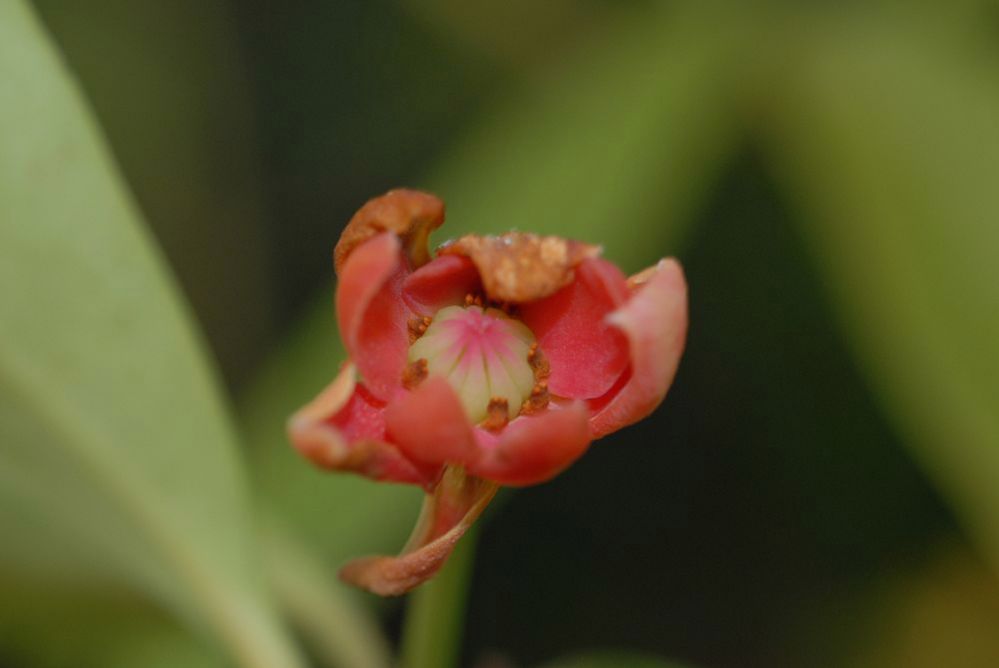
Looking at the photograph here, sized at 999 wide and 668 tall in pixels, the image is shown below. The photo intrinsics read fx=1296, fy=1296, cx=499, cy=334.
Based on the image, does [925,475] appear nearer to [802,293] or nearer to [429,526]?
[802,293]

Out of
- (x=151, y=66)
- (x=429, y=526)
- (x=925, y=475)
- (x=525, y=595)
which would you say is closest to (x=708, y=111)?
(x=925, y=475)

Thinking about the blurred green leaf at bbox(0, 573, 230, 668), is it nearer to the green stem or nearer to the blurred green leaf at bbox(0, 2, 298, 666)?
the blurred green leaf at bbox(0, 2, 298, 666)

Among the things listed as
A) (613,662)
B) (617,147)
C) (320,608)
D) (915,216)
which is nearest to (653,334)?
(613,662)

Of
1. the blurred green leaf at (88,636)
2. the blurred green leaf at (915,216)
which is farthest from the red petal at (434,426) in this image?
the blurred green leaf at (915,216)

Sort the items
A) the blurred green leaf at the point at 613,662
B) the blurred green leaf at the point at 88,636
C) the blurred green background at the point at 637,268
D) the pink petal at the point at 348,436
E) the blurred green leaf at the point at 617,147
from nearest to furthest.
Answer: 1. the pink petal at the point at 348,436
2. the blurred green leaf at the point at 613,662
3. the blurred green leaf at the point at 88,636
4. the blurred green background at the point at 637,268
5. the blurred green leaf at the point at 617,147

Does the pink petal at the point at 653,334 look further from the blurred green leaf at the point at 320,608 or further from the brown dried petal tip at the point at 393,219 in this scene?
the blurred green leaf at the point at 320,608

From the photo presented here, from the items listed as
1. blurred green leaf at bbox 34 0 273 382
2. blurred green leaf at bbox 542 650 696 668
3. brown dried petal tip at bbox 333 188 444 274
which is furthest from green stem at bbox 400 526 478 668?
blurred green leaf at bbox 34 0 273 382
